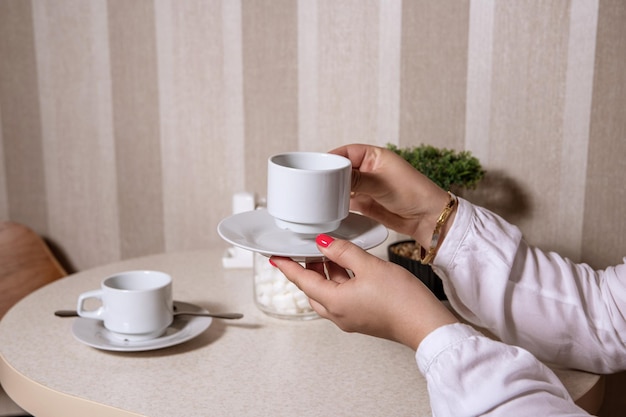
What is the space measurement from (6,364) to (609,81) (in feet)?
4.36

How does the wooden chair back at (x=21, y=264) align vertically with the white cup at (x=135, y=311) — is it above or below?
below

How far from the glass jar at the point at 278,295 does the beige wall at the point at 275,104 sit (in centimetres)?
59

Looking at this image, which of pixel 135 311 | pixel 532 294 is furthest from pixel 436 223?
pixel 135 311

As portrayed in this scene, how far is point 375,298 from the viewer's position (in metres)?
0.87

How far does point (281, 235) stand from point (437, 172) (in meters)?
0.55

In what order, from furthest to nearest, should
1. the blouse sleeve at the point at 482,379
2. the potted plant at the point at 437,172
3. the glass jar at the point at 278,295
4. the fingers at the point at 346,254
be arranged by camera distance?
1. the potted plant at the point at 437,172
2. the glass jar at the point at 278,295
3. the fingers at the point at 346,254
4. the blouse sleeve at the point at 482,379

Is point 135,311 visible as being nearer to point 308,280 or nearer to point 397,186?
point 308,280

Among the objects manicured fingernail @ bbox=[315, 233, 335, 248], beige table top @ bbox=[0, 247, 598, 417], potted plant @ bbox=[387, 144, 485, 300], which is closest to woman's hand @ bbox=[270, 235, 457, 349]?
manicured fingernail @ bbox=[315, 233, 335, 248]

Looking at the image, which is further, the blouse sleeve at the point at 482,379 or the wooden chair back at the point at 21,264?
the wooden chair back at the point at 21,264

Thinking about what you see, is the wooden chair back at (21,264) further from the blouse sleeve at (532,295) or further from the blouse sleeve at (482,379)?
the blouse sleeve at (482,379)

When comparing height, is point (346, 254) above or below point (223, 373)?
above

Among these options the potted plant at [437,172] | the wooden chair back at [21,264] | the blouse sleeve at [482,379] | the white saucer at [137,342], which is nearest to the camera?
the blouse sleeve at [482,379]

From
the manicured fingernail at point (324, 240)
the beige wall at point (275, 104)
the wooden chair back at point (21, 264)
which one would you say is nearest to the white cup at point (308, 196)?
the manicured fingernail at point (324, 240)

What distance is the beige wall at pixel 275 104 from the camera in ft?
5.11
